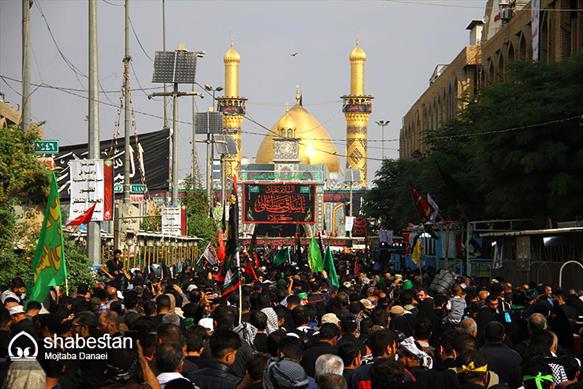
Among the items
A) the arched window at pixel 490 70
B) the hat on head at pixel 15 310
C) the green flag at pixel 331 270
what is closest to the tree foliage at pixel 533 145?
the green flag at pixel 331 270

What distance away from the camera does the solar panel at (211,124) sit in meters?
61.8

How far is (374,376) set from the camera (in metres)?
6.70

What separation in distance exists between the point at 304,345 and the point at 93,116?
38.2ft

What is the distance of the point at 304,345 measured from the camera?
31.8ft

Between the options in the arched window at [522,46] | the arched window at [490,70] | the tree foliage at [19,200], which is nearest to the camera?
the tree foliage at [19,200]

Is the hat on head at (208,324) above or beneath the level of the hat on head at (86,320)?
beneath

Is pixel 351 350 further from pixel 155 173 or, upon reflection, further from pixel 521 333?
pixel 155 173

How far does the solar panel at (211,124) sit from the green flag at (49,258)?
49.3m

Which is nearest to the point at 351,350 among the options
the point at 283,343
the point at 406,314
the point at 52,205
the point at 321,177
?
the point at 283,343

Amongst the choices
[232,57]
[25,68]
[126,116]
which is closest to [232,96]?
[232,57]

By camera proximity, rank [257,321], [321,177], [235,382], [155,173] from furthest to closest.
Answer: [321,177] → [155,173] → [257,321] → [235,382]

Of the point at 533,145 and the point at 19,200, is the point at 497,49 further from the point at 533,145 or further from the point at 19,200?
the point at 19,200

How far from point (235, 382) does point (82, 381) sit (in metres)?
1.02

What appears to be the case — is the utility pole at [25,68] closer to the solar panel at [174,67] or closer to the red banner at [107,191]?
the red banner at [107,191]
